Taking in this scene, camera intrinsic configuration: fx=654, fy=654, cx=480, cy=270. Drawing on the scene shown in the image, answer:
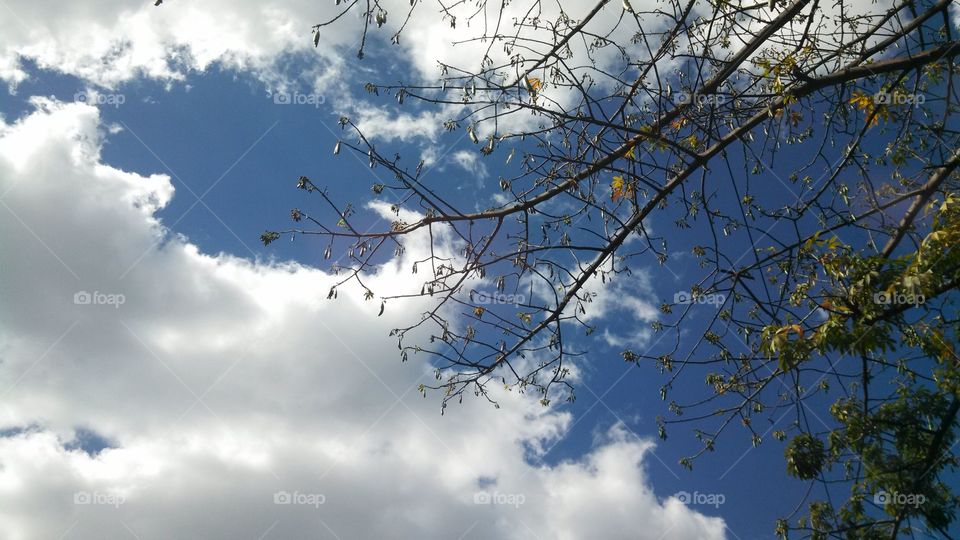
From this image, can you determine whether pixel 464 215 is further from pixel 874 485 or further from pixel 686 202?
pixel 874 485

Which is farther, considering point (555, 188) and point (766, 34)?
point (555, 188)

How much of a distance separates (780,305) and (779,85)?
128 cm

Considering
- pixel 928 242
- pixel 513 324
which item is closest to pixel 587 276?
pixel 513 324

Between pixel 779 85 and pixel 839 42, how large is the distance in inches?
38.7

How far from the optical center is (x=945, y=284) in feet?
10.3

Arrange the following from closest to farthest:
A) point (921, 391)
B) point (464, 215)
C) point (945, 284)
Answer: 1. point (945, 284)
2. point (464, 215)
3. point (921, 391)

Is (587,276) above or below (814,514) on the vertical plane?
above

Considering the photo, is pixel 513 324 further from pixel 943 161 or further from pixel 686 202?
pixel 943 161

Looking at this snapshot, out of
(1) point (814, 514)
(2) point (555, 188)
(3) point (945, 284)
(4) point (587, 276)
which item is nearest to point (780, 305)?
(3) point (945, 284)

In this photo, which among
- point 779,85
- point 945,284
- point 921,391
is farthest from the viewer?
point 921,391

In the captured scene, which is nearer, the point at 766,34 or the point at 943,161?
the point at 766,34

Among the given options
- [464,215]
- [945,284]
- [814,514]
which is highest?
[464,215]

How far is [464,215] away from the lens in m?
3.38

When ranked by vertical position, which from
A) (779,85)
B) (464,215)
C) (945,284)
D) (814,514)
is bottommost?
(814,514)
